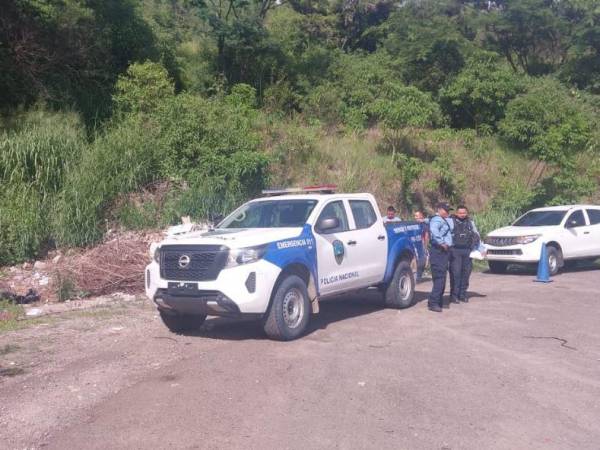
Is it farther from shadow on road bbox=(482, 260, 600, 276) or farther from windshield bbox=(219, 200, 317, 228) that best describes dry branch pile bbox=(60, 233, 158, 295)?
shadow on road bbox=(482, 260, 600, 276)

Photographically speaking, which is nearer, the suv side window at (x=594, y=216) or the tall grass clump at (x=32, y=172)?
the tall grass clump at (x=32, y=172)

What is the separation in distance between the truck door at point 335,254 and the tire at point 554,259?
825 cm

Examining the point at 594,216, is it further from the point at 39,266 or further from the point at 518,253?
the point at 39,266

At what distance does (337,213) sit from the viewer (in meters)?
10.7

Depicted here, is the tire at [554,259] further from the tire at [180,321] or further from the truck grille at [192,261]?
the truck grille at [192,261]

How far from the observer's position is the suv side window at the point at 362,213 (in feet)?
36.2

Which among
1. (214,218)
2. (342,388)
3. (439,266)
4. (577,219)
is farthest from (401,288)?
(577,219)

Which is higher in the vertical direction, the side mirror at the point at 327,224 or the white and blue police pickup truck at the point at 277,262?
the side mirror at the point at 327,224

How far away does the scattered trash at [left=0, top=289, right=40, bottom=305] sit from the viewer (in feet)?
40.6

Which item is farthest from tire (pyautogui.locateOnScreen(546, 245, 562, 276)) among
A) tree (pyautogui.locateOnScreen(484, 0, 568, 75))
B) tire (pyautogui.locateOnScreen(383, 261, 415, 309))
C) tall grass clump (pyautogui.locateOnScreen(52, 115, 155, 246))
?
tree (pyautogui.locateOnScreen(484, 0, 568, 75))

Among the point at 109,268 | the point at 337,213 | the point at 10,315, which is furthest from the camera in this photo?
the point at 109,268

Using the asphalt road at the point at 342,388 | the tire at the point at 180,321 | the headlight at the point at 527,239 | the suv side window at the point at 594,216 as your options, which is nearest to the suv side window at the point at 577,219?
the suv side window at the point at 594,216

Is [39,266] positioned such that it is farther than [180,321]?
Yes

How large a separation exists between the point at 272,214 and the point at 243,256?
170cm
